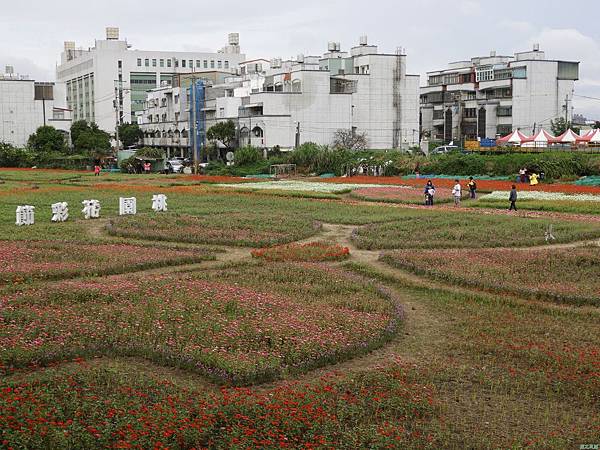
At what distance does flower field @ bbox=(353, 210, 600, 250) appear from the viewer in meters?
30.1

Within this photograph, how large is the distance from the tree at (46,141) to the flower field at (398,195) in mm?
62882

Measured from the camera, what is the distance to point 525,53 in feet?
352

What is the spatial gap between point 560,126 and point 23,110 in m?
78.3

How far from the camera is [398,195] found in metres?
51.2

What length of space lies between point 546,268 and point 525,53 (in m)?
90.2

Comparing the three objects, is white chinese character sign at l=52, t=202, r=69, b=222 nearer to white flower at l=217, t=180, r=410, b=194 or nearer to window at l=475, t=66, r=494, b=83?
white flower at l=217, t=180, r=410, b=194

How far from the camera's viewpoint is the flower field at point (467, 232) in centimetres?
3008

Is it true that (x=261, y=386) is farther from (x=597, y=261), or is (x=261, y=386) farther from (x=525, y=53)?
(x=525, y=53)

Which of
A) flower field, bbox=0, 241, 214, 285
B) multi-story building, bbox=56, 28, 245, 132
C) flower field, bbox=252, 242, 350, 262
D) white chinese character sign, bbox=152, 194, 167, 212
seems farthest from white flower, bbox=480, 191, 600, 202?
multi-story building, bbox=56, 28, 245, 132

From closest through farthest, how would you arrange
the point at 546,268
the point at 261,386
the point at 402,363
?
the point at 261,386, the point at 402,363, the point at 546,268

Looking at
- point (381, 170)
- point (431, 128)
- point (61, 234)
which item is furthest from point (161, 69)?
point (61, 234)

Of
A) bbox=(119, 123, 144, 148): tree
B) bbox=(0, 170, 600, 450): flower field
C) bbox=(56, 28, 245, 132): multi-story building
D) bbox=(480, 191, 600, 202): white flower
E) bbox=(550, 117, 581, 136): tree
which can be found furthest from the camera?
bbox=(56, 28, 245, 132): multi-story building

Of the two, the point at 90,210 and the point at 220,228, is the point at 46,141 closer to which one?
the point at 90,210

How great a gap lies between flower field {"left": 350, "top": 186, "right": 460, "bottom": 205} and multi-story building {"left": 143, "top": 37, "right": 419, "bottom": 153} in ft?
134
